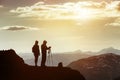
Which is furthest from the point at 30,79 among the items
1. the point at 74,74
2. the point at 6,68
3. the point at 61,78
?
the point at 74,74

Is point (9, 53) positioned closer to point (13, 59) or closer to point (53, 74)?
point (13, 59)

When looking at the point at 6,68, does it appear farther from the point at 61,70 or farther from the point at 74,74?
the point at 74,74

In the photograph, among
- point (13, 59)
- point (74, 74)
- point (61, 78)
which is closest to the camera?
point (13, 59)

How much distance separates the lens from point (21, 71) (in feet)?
131

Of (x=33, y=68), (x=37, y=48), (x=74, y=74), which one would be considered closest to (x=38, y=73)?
(x=33, y=68)

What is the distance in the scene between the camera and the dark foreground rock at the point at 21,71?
3784cm

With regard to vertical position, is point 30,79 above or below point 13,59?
below

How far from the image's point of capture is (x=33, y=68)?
41406mm

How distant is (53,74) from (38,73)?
2965 mm

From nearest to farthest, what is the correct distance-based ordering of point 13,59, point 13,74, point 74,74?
point 13,74 → point 13,59 → point 74,74

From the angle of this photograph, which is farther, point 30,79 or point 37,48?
point 37,48

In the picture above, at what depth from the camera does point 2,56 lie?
130ft

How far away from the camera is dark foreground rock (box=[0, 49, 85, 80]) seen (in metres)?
37.8

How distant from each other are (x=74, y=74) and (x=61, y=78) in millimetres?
3628
